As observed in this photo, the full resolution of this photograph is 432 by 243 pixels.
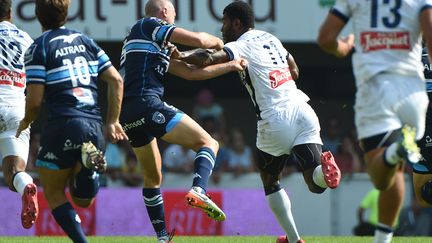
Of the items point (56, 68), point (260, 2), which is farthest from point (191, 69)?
point (260, 2)

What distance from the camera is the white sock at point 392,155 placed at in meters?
8.05

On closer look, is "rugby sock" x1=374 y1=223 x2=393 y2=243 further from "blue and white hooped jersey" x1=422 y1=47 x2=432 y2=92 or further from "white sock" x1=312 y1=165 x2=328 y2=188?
"blue and white hooped jersey" x1=422 y1=47 x2=432 y2=92

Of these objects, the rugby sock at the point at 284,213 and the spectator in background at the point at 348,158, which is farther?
the spectator in background at the point at 348,158

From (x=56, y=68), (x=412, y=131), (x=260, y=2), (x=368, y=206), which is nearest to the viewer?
(x=412, y=131)

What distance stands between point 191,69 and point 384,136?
2746 mm

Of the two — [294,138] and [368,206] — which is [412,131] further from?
[368,206]

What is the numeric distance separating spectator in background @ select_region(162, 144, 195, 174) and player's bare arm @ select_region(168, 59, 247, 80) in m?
7.53

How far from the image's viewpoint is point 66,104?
8734 millimetres

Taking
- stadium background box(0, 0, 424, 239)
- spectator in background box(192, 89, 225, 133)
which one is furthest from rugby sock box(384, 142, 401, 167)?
spectator in background box(192, 89, 225, 133)

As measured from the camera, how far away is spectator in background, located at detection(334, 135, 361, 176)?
18.6 metres

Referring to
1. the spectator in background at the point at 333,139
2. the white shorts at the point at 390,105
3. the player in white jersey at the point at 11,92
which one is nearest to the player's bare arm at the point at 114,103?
the white shorts at the point at 390,105

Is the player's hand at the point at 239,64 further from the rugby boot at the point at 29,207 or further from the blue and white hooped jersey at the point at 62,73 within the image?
the rugby boot at the point at 29,207

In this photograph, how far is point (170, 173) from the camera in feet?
58.2

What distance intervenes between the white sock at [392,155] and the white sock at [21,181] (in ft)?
12.1
